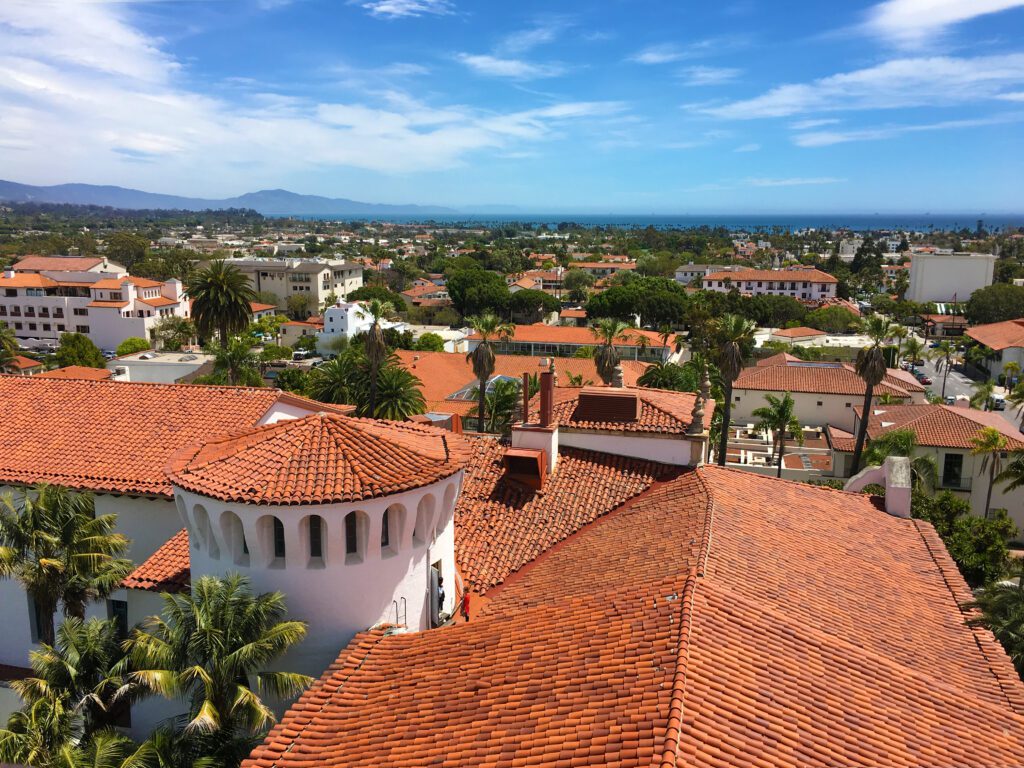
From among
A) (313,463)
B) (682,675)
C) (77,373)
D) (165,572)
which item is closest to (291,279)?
(77,373)

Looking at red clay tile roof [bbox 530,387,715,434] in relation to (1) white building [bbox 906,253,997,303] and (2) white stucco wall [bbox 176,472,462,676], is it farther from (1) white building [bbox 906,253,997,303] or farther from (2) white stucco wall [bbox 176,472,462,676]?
(1) white building [bbox 906,253,997,303]

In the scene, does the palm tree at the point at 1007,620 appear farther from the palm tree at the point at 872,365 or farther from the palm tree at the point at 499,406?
the palm tree at the point at 499,406

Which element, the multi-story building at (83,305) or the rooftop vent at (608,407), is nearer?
the rooftop vent at (608,407)

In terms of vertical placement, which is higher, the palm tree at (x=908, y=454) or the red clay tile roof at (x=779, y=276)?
the red clay tile roof at (x=779, y=276)

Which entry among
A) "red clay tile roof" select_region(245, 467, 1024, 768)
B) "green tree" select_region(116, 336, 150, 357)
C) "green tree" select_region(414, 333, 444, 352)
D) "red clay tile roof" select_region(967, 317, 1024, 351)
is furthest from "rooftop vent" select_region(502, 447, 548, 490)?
"red clay tile roof" select_region(967, 317, 1024, 351)

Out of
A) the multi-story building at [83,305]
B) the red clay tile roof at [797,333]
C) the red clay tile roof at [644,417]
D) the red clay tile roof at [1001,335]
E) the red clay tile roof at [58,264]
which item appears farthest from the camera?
the red clay tile roof at [58,264]

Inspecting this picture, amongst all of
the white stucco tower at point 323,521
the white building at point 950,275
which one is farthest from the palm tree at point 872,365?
the white building at point 950,275

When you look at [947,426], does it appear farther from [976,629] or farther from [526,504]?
[526,504]

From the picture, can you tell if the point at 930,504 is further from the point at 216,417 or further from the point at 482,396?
the point at 216,417
